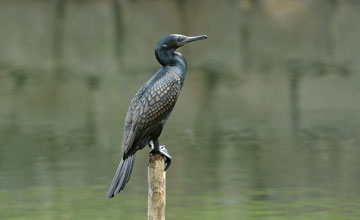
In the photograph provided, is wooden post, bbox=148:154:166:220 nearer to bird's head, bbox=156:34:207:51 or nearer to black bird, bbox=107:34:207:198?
black bird, bbox=107:34:207:198

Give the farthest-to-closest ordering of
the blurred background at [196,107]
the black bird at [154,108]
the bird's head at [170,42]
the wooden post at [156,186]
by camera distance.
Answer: the blurred background at [196,107] < the bird's head at [170,42] < the black bird at [154,108] < the wooden post at [156,186]

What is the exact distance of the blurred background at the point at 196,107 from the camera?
25.9ft

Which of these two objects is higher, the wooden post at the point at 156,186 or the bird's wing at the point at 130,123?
the bird's wing at the point at 130,123

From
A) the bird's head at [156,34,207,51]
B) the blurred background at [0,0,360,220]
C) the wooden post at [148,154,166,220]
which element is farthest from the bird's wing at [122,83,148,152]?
the blurred background at [0,0,360,220]

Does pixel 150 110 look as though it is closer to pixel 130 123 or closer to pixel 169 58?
pixel 130 123

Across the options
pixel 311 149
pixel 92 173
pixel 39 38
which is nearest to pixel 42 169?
pixel 92 173

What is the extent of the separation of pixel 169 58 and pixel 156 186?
869 millimetres

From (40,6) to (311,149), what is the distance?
12.6 meters

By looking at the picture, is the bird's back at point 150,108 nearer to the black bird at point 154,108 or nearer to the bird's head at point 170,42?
the black bird at point 154,108

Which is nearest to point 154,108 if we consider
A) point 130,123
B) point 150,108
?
point 150,108

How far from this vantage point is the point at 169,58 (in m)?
5.23

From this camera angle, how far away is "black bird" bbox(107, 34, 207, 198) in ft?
16.5

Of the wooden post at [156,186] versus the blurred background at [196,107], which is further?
the blurred background at [196,107]

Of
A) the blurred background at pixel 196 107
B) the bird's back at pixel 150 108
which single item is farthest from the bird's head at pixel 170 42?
the blurred background at pixel 196 107
